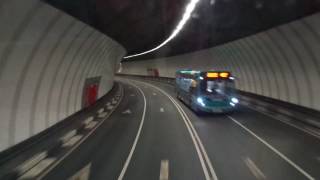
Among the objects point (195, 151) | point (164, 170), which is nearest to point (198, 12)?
point (195, 151)

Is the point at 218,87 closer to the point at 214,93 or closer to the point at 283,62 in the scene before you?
the point at 214,93

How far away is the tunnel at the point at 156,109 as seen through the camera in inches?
467

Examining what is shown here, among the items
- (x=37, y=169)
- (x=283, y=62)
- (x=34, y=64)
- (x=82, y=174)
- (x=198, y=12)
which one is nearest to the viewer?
(x=82, y=174)

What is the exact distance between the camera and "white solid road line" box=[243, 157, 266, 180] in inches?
434

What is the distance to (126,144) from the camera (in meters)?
15.8

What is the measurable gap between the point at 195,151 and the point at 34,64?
7.20 metres

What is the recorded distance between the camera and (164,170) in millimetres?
11734

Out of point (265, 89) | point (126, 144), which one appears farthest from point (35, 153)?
point (265, 89)

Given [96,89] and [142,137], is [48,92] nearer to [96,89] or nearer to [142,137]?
[142,137]

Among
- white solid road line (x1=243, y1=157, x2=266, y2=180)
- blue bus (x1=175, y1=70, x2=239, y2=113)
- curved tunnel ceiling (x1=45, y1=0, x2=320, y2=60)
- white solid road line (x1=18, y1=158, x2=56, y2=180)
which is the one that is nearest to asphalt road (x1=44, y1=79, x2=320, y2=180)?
white solid road line (x1=243, y1=157, x2=266, y2=180)

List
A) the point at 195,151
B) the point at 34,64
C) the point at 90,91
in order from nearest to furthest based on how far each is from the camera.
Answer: the point at 34,64 < the point at 195,151 < the point at 90,91

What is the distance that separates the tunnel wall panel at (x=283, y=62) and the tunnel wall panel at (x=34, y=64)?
11.0 metres

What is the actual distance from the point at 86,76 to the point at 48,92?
8.75 meters

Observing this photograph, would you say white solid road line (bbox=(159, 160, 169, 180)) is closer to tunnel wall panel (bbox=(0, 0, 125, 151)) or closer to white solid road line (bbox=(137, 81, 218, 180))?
white solid road line (bbox=(137, 81, 218, 180))
